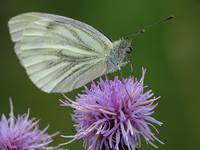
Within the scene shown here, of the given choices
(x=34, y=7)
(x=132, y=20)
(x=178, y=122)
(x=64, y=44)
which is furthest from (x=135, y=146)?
(x=34, y=7)

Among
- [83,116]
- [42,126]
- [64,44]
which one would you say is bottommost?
[42,126]

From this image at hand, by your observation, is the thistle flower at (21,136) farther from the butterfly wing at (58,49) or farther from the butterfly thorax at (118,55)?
the butterfly thorax at (118,55)

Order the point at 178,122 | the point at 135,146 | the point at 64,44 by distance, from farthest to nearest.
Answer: the point at 178,122
the point at 64,44
the point at 135,146

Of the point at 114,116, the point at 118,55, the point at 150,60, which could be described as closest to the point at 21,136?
the point at 114,116

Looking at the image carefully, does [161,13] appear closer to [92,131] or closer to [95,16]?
[95,16]

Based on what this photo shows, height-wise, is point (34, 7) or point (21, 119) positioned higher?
point (34, 7)

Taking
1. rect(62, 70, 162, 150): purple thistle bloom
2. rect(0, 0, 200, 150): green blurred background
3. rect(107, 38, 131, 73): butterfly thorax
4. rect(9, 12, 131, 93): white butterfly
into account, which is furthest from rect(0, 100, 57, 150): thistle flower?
rect(0, 0, 200, 150): green blurred background
